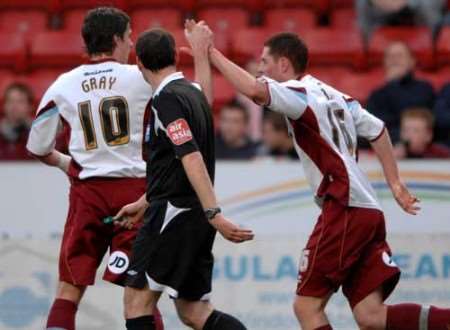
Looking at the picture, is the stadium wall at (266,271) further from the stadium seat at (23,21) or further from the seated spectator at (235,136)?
the stadium seat at (23,21)

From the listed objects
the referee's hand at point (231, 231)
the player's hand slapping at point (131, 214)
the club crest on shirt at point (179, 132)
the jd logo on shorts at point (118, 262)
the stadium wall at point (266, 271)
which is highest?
the club crest on shirt at point (179, 132)

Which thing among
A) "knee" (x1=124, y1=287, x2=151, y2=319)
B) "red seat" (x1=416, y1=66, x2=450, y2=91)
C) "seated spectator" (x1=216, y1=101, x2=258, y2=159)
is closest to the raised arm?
"knee" (x1=124, y1=287, x2=151, y2=319)

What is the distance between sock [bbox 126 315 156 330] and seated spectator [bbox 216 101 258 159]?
4.05m

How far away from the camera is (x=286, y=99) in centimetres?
661

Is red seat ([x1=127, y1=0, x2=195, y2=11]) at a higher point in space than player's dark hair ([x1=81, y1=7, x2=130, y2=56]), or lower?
lower

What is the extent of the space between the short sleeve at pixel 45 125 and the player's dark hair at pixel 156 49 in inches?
26.6

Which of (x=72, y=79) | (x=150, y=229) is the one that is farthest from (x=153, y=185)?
(x=72, y=79)

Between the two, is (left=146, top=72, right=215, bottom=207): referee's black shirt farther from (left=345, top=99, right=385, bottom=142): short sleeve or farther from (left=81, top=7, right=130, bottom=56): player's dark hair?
(left=345, top=99, right=385, bottom=142): short sleeve

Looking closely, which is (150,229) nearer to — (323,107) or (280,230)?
(323,107)

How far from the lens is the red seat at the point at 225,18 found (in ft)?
41.7

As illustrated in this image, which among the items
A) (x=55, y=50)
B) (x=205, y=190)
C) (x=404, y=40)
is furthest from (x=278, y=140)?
(x=205, y=190)

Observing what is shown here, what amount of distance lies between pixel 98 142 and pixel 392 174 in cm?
154

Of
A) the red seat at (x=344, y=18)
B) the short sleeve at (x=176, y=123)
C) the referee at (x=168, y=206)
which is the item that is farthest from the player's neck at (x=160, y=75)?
the red seat at (x=344, y=18)

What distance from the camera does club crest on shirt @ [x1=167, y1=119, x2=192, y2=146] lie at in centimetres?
643
